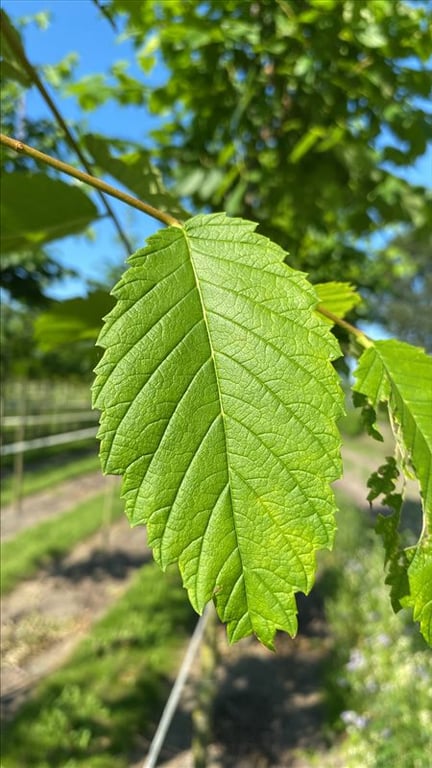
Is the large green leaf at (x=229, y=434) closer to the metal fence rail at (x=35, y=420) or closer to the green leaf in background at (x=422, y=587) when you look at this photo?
the green leaf in background at (x=422, y=587)

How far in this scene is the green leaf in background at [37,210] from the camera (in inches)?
31.9

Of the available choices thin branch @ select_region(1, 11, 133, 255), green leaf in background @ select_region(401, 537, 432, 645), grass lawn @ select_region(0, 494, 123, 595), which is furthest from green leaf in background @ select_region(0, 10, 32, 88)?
grass lawn @ select_region(0, 494, 123, 595)

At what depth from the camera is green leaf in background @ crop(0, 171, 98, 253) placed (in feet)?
2.66

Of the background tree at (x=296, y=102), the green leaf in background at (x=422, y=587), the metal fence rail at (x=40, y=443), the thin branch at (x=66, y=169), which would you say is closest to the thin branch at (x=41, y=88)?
the thin branch at (x=66, y=169)

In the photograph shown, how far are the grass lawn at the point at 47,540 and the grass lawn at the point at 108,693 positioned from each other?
0.70m

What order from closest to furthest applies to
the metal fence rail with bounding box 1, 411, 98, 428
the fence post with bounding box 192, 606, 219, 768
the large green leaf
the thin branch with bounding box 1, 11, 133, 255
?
1. the large green leaf
2. the thin branch with bounding box 1, 11, 133, 255
3. the fence post with bounding box 192, 606, 219, 768
4. the metal fence rail with bounding box 1, 411, 98, 428

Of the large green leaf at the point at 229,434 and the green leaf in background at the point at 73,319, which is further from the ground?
the green leaf in background at the point at 73,319

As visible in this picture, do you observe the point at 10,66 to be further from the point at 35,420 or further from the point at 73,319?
the point at 35,420

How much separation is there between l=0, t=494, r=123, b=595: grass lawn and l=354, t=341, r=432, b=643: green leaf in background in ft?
11.8

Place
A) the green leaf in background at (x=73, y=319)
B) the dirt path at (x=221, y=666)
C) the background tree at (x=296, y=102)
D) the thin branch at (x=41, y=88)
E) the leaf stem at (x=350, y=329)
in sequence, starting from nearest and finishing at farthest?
1. the leaf stem at (x=350, y=329)
2. the thin branch at (x=41, y=88)
3. the green leaf in background at (x=73, y=319)
4. the background tree at (x=296, y=102)
5. the dirt path at (x=221, y=666)

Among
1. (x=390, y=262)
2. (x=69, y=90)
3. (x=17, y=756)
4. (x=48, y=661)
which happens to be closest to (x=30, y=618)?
(x=48, y=661)

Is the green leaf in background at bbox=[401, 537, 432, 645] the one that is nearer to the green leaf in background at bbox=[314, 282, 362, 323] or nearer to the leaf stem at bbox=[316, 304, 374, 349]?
the leaf stem at bbox=[316, 304, 374, 349]

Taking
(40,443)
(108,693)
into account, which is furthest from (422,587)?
A: (40,443)

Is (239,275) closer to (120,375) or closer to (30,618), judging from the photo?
(120,375)
